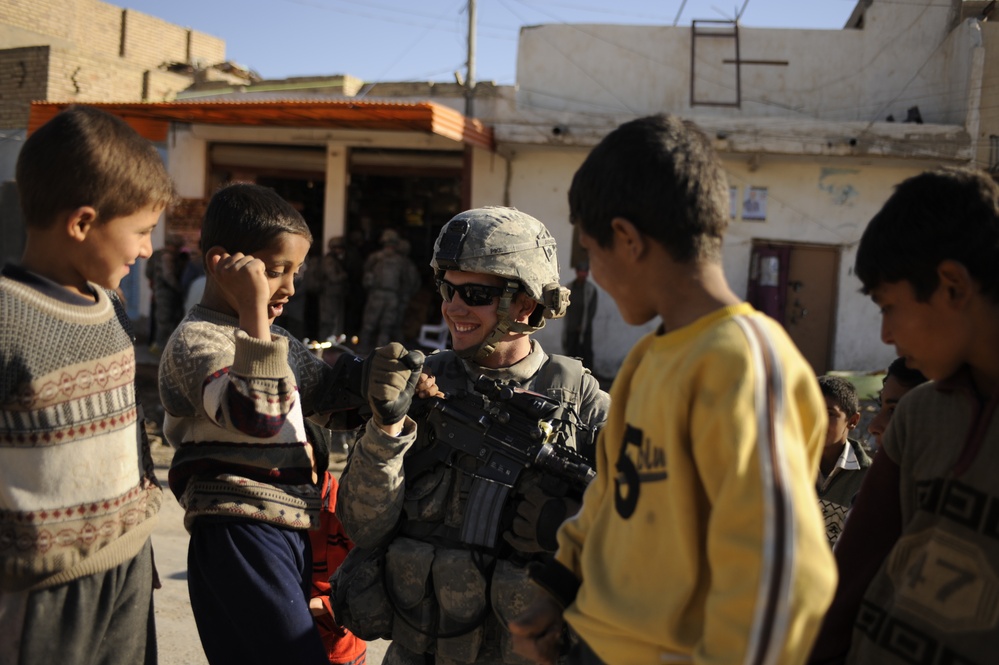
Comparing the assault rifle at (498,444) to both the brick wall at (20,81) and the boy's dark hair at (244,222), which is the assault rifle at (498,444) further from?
the brick wall at (20,81)

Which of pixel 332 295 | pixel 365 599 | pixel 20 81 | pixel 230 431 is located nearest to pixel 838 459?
pixel 365 599

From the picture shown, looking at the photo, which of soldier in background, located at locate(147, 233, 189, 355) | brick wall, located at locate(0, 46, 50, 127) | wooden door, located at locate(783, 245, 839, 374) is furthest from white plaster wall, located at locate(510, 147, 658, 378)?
brick wall, located at locate(0, 46, 50, 127)

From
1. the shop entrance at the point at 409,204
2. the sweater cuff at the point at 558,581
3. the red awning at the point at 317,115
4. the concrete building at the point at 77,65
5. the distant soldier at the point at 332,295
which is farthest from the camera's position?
the concrete building at the point at 77,65

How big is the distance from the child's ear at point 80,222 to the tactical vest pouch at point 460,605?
113 cm

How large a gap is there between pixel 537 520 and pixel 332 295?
36.2 feet

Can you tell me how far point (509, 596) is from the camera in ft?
6.98

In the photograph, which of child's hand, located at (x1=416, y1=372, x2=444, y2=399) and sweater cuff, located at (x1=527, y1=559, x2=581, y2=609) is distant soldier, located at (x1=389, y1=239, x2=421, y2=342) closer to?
child's hand, located at (x1=416, y1=372, x2=444, y2=399)

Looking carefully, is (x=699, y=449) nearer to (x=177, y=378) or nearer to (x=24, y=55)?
(x=177, y=378)

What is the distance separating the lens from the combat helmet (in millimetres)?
2391

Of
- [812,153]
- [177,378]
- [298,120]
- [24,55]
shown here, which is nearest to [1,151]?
[24,55]

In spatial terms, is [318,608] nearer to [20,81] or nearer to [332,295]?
[332,295]

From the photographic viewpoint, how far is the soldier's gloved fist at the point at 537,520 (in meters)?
2.11

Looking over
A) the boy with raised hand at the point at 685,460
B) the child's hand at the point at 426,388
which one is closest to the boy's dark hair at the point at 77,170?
the child's hand at the point at 426,388

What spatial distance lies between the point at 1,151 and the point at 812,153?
47.4 ft
